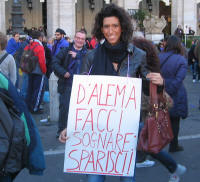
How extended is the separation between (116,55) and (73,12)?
97.6ft

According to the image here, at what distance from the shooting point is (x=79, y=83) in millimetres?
3398

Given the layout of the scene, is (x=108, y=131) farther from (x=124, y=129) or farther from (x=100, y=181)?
(x=100, y=181)

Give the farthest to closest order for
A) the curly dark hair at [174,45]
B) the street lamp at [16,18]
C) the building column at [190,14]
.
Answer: the building column at [190,14], the street lamp at [16,18], the curly dark hair at [174,45]

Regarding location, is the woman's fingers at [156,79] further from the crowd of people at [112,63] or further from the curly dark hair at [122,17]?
the curly dark hair at [122,17]

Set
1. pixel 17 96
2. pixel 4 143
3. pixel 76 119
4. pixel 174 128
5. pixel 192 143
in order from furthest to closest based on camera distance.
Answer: pixel 192 143 < pixel 174 128 < pixel 76 119 < pixel 17 96 < pixel 4 143

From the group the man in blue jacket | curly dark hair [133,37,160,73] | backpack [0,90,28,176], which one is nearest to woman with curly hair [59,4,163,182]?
curly dark hair [133,37,160,73]

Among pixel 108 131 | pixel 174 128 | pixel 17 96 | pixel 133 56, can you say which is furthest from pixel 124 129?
pixel 174 128

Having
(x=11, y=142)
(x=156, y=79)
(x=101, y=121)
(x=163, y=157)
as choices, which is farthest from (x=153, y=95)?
(x=11, y=142)

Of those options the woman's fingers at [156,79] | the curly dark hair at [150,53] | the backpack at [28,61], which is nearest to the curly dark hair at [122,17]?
the woman's fingers at [156,79]

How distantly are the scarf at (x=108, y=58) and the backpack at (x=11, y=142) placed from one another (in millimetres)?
884

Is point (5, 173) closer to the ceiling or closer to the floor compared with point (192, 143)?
closer to the ceiling

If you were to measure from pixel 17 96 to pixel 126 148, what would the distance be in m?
0.96

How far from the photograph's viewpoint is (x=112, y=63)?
11.9ft

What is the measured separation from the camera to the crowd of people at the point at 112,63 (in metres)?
3.60
